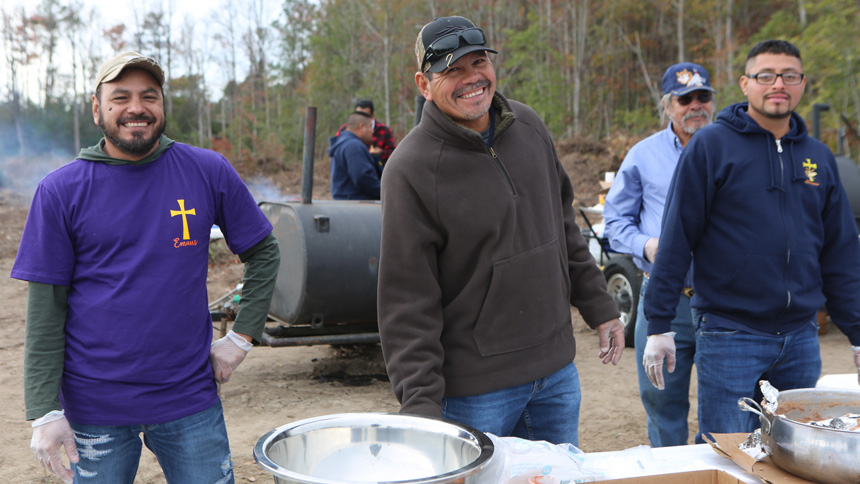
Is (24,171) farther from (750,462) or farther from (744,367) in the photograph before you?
(750,462)

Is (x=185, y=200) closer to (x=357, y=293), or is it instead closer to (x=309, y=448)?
(x=309, y=448)

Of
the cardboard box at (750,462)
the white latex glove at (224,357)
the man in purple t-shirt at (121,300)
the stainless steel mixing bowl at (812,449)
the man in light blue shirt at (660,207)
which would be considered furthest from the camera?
the man in light blue shirt at (660,207)

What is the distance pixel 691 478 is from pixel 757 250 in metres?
1.19

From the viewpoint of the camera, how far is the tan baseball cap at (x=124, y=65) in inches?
93.6

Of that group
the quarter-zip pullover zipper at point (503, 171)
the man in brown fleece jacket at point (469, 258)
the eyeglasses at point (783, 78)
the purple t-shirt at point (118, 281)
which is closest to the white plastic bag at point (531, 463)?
the man in brown fleece jacket at point (469, 258)

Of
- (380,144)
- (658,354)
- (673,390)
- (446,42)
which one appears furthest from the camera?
(380,144)

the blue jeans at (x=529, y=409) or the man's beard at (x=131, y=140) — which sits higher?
the man's beard at (x=131, y=140)

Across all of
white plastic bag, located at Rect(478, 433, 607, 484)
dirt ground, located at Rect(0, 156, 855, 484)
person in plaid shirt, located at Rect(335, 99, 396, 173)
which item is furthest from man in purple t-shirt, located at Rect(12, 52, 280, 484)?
person in plaid shirt, located at Rect(335, 99, 396, 173)

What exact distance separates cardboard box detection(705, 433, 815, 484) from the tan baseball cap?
2032mm

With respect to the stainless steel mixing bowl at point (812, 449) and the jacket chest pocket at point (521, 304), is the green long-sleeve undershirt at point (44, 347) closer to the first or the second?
the jacket chest pocket at point (521, 304)

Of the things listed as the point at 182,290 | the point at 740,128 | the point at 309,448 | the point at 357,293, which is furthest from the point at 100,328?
the point at 357,293

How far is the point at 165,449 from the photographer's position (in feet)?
8.05

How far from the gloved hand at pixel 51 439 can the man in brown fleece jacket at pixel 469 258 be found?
975 millimetres

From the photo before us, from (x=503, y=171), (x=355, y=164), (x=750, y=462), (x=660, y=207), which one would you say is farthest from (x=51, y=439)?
(x=355, y=164)
